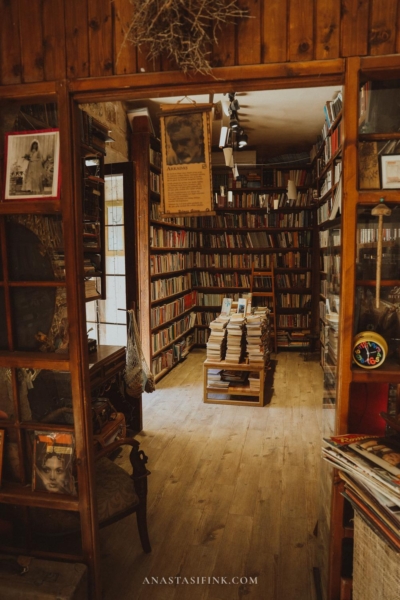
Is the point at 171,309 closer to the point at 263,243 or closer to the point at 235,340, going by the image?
the point at 235,340

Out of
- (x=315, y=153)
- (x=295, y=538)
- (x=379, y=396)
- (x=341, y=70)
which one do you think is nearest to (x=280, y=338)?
(x=315, y=153)

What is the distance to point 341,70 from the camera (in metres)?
1.37

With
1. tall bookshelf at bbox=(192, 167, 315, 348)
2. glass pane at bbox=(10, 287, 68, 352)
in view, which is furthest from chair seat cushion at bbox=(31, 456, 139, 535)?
tall bookshelf at bbox=(192, 167, 315, 348)

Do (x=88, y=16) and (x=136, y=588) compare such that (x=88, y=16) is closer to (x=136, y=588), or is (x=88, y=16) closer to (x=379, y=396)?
(x=379, y=396)

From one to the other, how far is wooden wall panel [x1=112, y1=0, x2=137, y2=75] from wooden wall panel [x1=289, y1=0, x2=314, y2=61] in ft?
1.80

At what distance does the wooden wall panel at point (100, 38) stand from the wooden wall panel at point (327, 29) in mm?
718

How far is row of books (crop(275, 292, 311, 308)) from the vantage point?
6.23 metres

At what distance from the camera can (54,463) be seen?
5.58ft

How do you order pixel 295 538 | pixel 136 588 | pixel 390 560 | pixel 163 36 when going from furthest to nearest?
pixel 295 538, pixel 136 588, pixel 163 36, pixel 390 560

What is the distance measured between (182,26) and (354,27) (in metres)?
0.56

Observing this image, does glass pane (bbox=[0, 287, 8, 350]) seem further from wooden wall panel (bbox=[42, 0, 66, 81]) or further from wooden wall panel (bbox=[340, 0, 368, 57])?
wooden wall panel (bbox=[340, 0, 368, 57])

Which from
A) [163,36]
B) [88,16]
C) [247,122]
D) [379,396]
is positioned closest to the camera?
[163,36]

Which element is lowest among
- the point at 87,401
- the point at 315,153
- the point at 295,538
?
the point at 295,538

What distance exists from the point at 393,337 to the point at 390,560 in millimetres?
729
